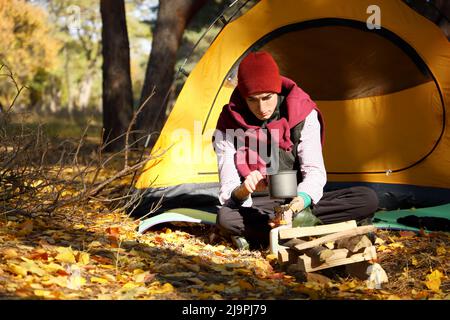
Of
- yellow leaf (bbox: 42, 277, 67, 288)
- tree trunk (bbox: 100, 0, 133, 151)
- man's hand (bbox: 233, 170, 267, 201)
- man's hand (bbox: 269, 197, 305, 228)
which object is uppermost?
tree trunk (bbox: 100, 0, 133, 151)

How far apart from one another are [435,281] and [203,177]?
220cm

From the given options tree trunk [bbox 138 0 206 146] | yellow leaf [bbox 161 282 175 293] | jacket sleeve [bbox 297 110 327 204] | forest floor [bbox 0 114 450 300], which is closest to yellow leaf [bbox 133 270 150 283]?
forest floor [bbox 0 114 450 300]

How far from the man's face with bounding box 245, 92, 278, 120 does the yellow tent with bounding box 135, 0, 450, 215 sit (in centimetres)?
100

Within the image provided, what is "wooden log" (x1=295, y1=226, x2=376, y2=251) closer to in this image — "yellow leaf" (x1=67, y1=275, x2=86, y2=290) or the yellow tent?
"yellow leaf" (x1=67, y1=275, x2=86, y2=290)

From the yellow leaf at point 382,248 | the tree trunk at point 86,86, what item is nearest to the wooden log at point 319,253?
the yellow leaf at point 382,248

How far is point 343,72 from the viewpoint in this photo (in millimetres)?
5457

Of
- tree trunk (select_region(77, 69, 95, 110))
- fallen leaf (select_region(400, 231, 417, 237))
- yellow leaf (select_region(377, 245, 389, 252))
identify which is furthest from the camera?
tree trunk (select_region(77, 69, 95, 110))

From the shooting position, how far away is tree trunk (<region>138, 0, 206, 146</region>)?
766cm

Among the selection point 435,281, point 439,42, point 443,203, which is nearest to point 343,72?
point 439,42

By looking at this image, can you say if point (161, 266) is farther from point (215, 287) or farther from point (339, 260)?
point (339, 260)

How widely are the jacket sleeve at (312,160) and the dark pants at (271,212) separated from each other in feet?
0.95

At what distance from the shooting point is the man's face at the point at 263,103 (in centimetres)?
373
